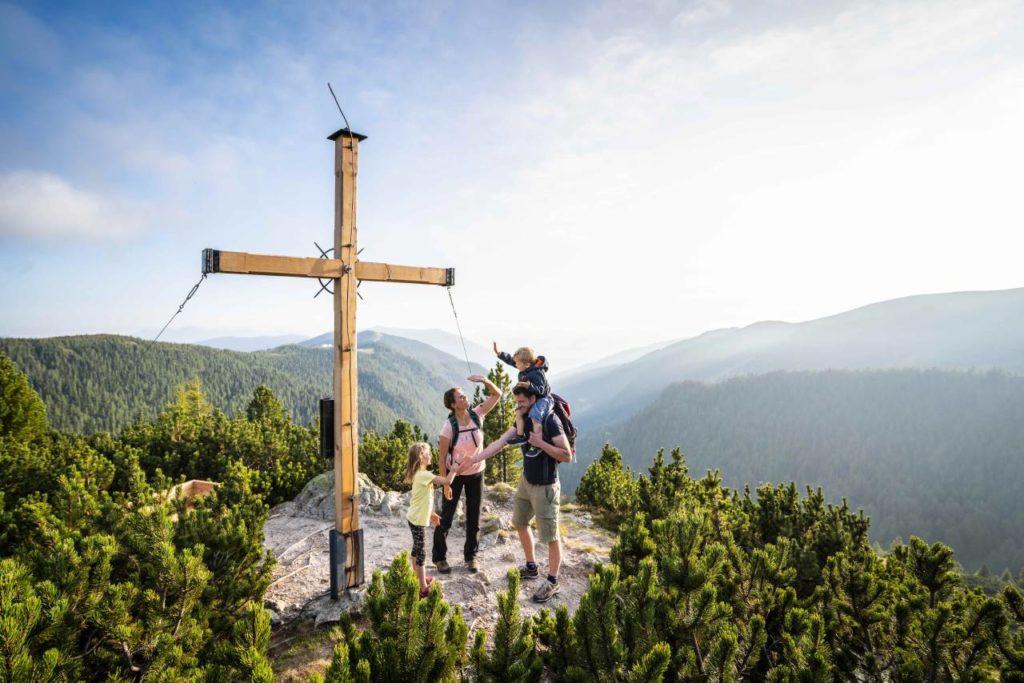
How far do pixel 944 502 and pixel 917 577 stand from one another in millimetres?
171211

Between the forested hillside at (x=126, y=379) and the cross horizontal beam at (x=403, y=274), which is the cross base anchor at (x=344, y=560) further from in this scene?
the forested hillside at (x=126, y=379)

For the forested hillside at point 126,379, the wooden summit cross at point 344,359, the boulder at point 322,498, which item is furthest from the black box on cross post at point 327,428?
the forested hillside at point 126,379

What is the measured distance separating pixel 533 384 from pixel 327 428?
229cm

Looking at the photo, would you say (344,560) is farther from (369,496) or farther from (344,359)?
(369,496)

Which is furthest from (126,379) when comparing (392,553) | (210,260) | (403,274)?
(210,260)

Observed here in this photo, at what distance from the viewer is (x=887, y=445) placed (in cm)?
16075

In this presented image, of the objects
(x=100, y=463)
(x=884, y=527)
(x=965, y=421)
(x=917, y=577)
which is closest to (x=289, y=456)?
(x=100, y=463)

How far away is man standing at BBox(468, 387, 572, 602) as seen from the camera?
199 inches

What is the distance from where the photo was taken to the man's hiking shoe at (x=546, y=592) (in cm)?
542

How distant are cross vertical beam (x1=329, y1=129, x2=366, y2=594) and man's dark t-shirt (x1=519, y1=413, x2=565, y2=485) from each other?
1871 mm

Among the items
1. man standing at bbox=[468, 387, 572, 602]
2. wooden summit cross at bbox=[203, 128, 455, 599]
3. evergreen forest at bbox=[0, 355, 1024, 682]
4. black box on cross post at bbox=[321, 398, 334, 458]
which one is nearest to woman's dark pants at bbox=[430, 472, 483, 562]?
man standing at bbox=[468, 387, 572, 602]

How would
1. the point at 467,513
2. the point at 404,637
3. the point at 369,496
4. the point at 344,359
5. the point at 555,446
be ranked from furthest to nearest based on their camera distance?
the point at 369,496 < the point at 467,513 < the point at 344,359 < the point at 555,446 < the point at 404,637

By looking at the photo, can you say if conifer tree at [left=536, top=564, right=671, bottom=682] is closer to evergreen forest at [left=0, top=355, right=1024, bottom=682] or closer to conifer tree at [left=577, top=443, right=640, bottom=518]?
evergreen forest at [left=0, top=355, right=1024, bottom=682]

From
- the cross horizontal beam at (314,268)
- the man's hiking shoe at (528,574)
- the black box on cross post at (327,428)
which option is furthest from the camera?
the man's hiking shoe at (528,574)
